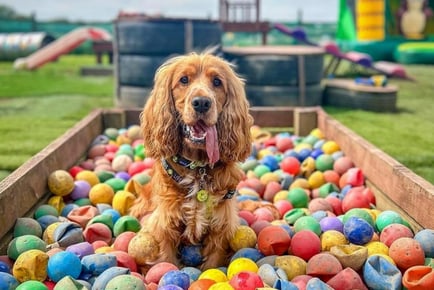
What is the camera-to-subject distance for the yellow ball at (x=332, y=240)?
3043 millimetres

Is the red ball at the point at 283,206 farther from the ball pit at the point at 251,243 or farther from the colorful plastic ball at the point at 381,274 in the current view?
the colorful plastic ball at the point at 381,274

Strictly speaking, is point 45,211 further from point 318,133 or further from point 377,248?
point 318,133

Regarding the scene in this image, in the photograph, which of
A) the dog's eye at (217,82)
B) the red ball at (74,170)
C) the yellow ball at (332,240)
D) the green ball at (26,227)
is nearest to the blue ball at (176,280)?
the yellow ball at (332,240)

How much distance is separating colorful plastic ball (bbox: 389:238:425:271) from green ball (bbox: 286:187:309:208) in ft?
3.96

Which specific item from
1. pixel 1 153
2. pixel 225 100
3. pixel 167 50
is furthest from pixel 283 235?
pixel 167 50

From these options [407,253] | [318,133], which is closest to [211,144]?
[407,253]

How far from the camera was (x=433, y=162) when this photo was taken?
4941mm

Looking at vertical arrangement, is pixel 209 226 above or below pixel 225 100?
below

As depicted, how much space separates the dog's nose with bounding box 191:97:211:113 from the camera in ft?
9.30

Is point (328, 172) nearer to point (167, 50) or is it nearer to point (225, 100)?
point (225, 100)

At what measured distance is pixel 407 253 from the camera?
275 centimetres

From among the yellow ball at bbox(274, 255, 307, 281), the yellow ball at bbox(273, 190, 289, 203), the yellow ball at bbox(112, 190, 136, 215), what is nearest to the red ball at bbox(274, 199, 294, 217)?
the yellow ball at bbox(273, 190, 289, 203)

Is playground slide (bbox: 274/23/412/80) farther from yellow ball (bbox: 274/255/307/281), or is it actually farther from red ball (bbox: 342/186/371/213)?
yellow ball (bbox: 274/255/307/281)

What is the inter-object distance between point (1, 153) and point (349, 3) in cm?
1532
